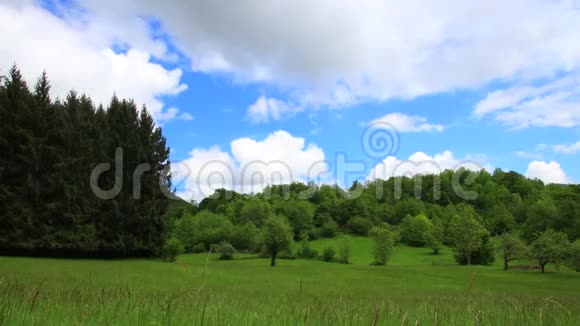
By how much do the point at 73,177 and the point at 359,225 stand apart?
3577 inches

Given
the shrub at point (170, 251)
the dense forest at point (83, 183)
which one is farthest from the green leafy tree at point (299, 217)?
the shrub at point (170, 251)

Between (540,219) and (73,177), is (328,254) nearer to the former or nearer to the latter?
(540,219)

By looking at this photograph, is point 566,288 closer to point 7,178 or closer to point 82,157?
point 82,157

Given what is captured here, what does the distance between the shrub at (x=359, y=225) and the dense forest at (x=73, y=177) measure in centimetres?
8030

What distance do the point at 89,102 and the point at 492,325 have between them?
53698 mm

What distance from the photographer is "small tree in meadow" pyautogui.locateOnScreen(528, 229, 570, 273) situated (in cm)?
4862

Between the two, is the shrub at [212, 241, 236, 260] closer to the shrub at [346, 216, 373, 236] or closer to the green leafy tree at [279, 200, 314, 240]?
the green leafy tree at [279, 200, 314, 240]

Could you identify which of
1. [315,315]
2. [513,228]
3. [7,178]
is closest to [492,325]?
[315,315]

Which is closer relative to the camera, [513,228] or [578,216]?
[578,216]

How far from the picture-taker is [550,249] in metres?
50.5

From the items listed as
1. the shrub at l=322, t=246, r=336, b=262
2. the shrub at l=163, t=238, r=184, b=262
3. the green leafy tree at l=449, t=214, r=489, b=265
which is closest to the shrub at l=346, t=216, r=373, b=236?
the shrub at l=322, t=246, r=336, b=262

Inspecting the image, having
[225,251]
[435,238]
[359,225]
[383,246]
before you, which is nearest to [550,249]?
[383,246]

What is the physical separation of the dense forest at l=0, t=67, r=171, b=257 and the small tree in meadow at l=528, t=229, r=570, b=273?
48.5 meters

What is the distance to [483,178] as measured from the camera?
469 feet
